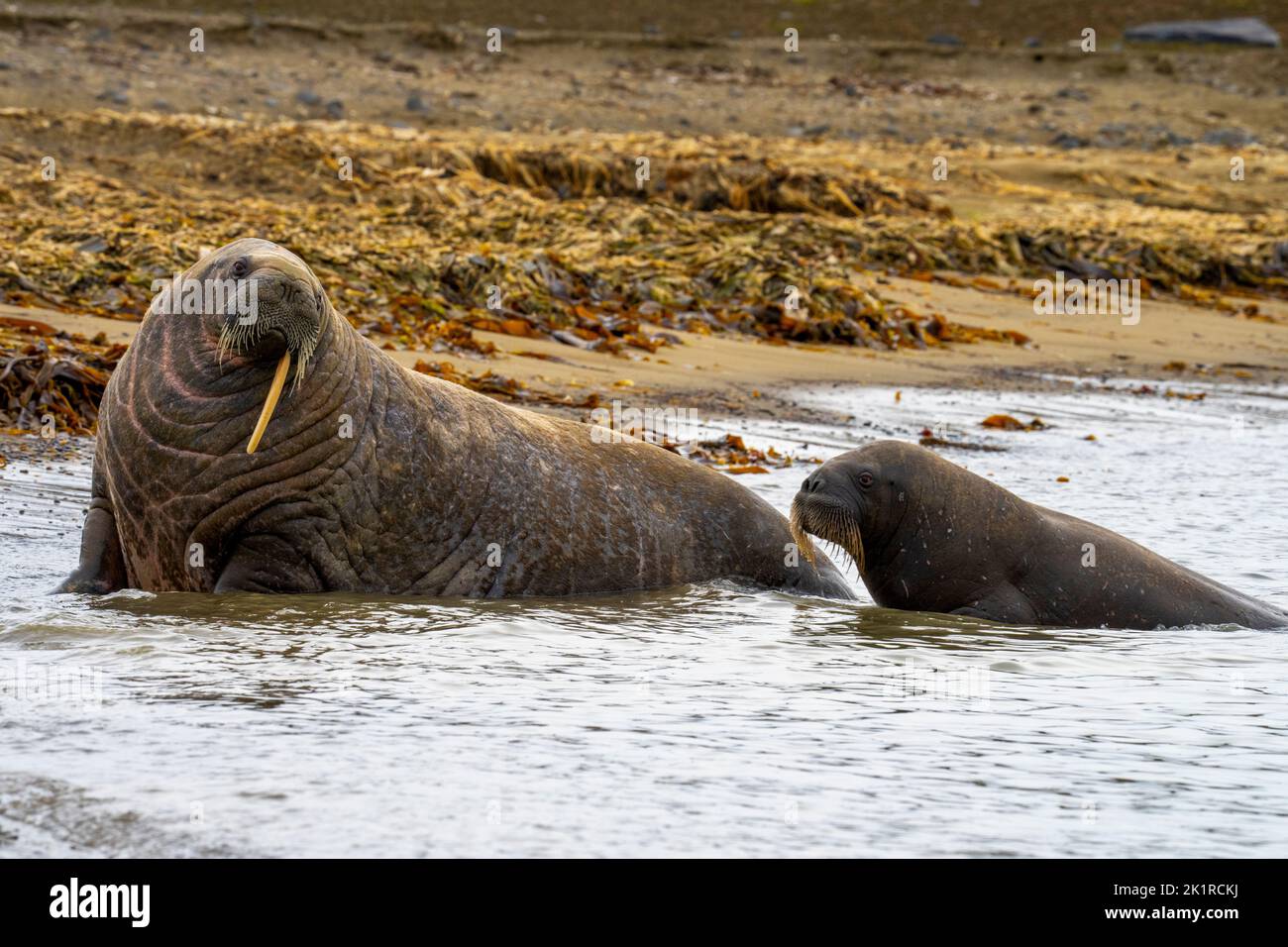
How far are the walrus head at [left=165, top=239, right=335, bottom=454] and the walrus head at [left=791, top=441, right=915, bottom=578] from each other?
80.9 inches

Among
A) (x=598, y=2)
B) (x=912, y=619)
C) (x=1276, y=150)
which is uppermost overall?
(x=598, y=2)

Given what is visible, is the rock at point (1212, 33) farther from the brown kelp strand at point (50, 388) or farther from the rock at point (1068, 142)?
the brown kelp strand at point (50, 388)

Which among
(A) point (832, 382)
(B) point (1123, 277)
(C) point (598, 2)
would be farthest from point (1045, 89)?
(A) point (832, 382)

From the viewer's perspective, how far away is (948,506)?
7.36 metres

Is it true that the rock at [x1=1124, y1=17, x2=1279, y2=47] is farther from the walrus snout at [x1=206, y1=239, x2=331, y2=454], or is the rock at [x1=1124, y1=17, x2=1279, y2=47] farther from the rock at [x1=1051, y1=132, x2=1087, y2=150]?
the walrus snout at [x1=206, y1=239, x2=331, y2=454]

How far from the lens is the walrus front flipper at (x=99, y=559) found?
6168 millimetres

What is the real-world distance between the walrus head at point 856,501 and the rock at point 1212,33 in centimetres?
3284

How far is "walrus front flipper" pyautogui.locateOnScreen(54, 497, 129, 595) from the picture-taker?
6.17 m

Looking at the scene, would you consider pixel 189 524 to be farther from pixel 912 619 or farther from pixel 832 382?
pixel 832 382

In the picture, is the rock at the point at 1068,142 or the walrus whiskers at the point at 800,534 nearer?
the walrus whiskers at the point at 800,534

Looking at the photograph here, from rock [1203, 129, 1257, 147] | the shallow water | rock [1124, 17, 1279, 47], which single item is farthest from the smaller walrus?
rock [1124, 17, 1279, 47]

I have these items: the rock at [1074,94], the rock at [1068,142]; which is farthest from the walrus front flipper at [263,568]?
the rock at [1074,94]

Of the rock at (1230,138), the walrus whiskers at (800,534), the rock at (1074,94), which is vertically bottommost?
the walrus whiskers at (800,534)

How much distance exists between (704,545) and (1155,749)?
95.4 inches
